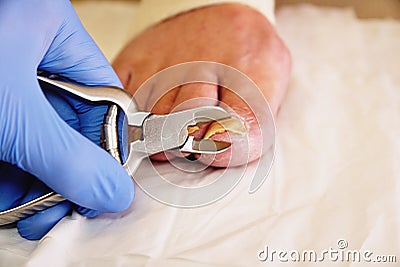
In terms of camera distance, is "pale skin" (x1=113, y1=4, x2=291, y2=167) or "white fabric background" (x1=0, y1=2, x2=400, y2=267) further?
"pale skin" (x1=113, y1=4, x2=291, y2=167)

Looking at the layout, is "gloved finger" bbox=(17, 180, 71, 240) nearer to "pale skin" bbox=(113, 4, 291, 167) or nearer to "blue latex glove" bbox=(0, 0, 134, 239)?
"blue latex glove" bbox=(0, 0, 134, 239)

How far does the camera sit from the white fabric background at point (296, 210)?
505 millimetres

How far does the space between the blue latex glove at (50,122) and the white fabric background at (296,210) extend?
0.03 meters

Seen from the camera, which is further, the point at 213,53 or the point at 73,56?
the point at 213,53

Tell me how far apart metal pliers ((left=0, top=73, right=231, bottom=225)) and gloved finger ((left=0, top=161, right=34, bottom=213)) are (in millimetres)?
20

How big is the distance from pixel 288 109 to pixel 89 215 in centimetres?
29

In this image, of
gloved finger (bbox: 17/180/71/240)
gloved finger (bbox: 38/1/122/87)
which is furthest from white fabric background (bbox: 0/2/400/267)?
gloved finger (bbox: 38/1/122/87)

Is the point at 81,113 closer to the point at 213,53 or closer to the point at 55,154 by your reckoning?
the point at 55,154

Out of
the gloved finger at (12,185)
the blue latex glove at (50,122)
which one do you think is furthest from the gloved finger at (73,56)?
the gloved finger at (12,185)

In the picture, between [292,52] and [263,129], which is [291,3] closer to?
[292,52]

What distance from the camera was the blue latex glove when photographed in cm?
46

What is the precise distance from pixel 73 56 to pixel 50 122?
0.09 m

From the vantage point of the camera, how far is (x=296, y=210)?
0.55m

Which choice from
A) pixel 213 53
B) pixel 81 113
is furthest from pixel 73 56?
pixel 213 53
